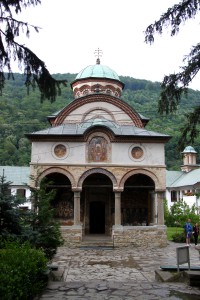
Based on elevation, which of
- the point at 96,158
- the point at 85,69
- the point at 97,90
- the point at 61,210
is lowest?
the point at 61,210

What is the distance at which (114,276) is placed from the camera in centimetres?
891

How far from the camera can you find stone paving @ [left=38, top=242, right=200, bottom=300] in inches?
239

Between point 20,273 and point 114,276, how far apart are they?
14.1 feet

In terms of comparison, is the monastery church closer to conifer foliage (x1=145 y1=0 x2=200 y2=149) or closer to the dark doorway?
the dark doorway

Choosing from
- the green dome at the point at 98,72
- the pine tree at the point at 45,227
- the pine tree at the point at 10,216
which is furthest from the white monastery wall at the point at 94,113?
the pine tree at the point at 10,216

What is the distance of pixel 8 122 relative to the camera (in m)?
50.3

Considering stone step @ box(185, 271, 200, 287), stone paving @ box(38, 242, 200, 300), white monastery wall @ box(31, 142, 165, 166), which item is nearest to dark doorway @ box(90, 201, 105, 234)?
white monastery wall @ box(31, 142, 165, 166)

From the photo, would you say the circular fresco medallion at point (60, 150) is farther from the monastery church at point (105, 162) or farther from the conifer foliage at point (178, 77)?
the conifer foliage at point (178, 77)

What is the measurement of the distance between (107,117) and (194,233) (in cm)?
736

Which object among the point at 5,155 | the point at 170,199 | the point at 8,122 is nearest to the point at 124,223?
the point at 170,199

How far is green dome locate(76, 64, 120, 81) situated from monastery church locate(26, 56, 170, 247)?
13.2 feet

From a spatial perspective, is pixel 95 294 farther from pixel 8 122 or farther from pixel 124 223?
pixel 8 122

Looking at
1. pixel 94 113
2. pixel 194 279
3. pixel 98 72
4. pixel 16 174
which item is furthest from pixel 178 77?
pixel 16 174

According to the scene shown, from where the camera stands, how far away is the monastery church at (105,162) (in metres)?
15.9
